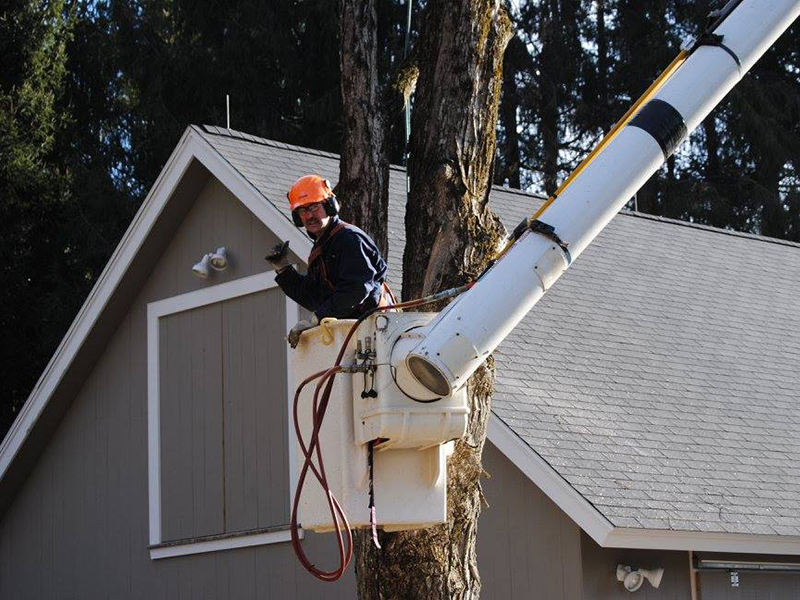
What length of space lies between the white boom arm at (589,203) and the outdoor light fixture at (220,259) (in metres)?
7.19

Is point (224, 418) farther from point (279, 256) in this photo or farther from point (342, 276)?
point (342, 276)

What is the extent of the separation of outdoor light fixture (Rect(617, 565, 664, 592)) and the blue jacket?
16.8ft

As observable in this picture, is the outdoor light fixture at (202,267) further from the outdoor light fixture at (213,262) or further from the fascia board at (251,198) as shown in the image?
the fascia board at (251,198)

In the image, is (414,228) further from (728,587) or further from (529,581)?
(728,587)

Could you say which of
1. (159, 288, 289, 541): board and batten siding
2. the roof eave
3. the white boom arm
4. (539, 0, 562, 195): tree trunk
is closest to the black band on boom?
the white boom arm

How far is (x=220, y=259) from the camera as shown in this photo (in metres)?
13.8

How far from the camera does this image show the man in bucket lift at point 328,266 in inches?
274

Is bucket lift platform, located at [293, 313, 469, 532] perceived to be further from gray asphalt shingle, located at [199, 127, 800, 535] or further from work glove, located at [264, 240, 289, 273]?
gray asphalt shingle, located at [199, 127, 800, 535]

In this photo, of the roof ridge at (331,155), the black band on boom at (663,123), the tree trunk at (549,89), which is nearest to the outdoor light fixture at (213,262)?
the roof ridge at (331,155)

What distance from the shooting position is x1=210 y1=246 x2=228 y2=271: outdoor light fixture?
13.8 m

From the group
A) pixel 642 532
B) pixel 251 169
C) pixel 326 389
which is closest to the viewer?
pixel 326 389

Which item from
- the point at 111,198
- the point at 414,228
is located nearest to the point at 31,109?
the point at 111,198

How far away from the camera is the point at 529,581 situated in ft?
38.2

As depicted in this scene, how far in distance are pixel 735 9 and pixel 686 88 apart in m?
0.56
